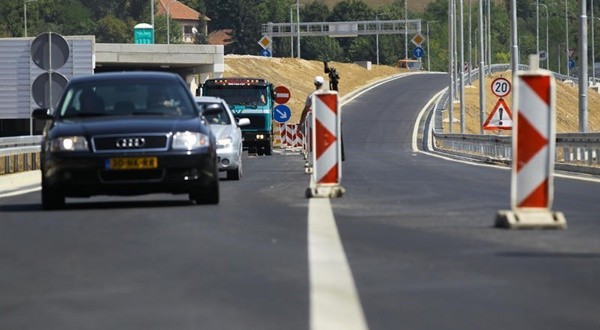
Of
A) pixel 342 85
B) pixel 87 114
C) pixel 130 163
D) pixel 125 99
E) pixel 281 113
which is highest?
pixel 342 85

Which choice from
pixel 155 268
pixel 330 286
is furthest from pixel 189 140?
pixel 330 286

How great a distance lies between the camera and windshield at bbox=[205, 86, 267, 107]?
53.2m

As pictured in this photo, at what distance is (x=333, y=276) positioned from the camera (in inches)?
335

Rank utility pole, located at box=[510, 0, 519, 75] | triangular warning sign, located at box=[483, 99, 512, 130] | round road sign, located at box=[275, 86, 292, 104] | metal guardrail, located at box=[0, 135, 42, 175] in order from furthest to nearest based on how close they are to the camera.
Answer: round road sign, located at box=[275, 86, 292, 104] < utility pole, located at box=[510, 0, 519, 75] < triangular warning sign, located at box=[483, 99, 512, 130] < metal guardrail, located at box=[0, 135, 42, 175]

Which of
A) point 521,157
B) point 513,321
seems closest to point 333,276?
point 513,321

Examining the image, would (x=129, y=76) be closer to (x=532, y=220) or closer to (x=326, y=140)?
(x=326, y=140)

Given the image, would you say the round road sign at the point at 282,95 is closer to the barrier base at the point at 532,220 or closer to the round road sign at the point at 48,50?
the round road sign at the point at 48,50

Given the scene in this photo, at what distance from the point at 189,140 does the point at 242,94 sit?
38.0 meters

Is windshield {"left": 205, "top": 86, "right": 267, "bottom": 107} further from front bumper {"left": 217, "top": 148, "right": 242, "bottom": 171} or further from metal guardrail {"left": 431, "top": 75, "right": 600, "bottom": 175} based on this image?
front bumper {"left": 217, "top": 148, "right": 242, "bottom": 171}

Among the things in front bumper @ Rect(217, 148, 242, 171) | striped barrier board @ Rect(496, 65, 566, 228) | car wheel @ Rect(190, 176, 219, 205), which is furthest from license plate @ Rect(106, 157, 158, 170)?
front bumper @ Rect(217, 148, 242, 171)

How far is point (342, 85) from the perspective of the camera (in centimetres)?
13062

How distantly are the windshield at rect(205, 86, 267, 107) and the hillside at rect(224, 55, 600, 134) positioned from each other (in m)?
44.2

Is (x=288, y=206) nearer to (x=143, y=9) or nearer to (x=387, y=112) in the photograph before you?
(x=387, y=112)

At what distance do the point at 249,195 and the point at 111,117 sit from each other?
3222 mm
